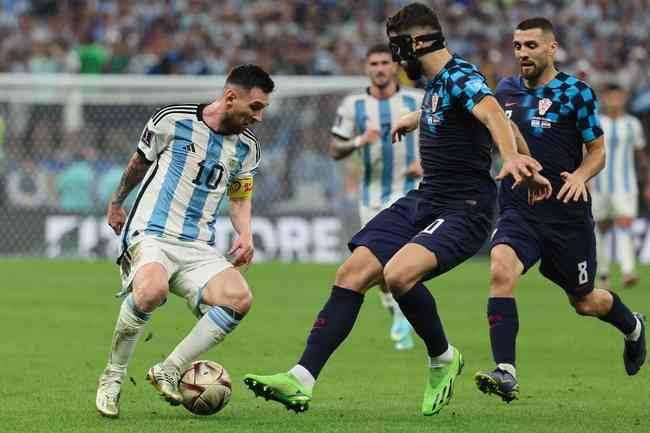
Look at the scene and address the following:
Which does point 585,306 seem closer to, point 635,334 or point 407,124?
point 635,334

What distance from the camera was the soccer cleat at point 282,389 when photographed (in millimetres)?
6625

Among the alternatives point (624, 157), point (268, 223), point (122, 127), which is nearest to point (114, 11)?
point (122, 127)

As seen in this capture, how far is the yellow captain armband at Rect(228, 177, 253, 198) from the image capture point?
25.3 feet

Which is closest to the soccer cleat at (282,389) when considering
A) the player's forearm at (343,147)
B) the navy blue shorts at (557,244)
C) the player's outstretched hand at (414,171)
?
the navy blue shorts at (557,244)

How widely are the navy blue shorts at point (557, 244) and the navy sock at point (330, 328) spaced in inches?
44.1

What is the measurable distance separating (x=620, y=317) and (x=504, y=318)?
3.79ft

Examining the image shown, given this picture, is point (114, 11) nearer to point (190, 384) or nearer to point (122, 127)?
point (122, 127)

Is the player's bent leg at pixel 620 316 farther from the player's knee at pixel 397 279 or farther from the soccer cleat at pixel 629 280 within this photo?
the soccer cleat at pixel 629 280

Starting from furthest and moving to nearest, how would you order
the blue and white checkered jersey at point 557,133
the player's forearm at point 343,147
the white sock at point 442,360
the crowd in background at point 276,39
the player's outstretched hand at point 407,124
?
the crowd in background at point 276,39 → the player's forearm at point 343,147 → the blue and white checkered jersey at point 557,133 → the player's outstretched hand at point 407,124 → the white sock at point 442,360

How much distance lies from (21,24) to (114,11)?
1.73 meters

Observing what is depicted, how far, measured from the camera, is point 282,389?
21.9 ft

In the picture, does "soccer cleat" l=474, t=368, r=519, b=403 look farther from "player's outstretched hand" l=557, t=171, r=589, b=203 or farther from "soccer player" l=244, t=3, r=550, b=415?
"player's outstretched hand" l=557, t=171, r=589, b=203

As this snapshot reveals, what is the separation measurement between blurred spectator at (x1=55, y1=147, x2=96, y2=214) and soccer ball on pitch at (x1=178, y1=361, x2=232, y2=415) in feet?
41.1

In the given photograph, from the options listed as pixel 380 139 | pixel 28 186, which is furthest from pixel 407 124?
pixel 28 186
